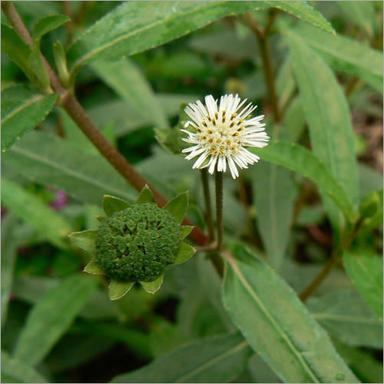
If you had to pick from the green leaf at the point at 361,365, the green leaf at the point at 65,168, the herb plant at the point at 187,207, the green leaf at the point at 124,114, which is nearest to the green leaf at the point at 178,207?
the herb plant at the point at 187,207

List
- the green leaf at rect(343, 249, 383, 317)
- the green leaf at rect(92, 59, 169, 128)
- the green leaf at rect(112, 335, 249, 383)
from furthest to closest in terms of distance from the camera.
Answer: the green leaf at rect(92, 59, 169, 128) < the green leaf at rect(112, 335, 249, 383) < the green leaf at rect(343, 249, 383, 317)

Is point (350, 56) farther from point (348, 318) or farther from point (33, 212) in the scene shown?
point (33, 212)

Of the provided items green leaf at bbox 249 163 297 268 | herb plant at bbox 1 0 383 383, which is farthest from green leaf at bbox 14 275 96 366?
green leaf at bbox 249 163 297 268

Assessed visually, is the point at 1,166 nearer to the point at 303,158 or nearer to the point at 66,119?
the point at 66,119

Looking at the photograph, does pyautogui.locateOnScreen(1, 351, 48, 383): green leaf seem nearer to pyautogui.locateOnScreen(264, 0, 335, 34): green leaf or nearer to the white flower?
the white flower

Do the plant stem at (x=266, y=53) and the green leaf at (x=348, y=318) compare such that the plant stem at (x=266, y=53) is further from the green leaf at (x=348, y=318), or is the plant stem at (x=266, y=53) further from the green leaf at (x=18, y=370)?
the green leaf at (x=18, y=370)

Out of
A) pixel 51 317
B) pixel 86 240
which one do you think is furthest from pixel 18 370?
pixel 86 240
